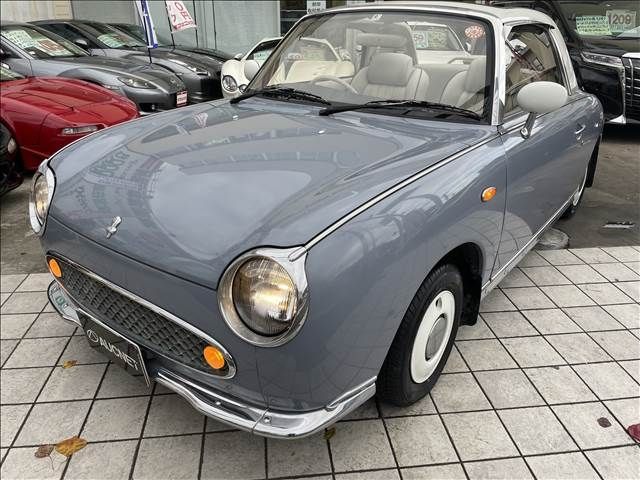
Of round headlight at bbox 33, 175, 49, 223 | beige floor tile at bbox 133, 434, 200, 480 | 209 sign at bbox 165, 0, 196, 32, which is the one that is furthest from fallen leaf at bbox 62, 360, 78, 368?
209 sign at bbox 165, 0, 196, 32

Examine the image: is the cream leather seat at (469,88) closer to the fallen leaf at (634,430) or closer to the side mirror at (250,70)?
the side mirror at (250,70)

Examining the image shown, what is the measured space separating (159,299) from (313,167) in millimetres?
773

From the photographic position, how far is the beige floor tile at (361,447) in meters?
2.15

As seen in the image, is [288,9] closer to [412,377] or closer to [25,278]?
[25,278]

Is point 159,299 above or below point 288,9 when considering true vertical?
below

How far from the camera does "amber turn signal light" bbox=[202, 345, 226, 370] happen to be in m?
1.76

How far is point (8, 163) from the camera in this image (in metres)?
4.76

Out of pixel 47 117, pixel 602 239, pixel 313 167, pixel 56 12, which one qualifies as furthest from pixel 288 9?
pixel 313 167

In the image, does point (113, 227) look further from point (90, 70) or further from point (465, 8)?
point (90, 70)

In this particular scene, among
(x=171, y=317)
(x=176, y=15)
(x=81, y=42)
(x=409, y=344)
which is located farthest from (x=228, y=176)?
(x=176, y=15)

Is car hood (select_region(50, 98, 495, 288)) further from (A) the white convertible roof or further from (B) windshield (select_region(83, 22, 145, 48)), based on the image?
(B) windshield (select_region(83, 22, 145, 48))

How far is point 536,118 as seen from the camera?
2.84 meters

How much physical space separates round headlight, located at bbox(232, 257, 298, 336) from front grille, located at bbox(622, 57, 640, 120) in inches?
281

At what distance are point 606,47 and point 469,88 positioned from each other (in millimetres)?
5820
